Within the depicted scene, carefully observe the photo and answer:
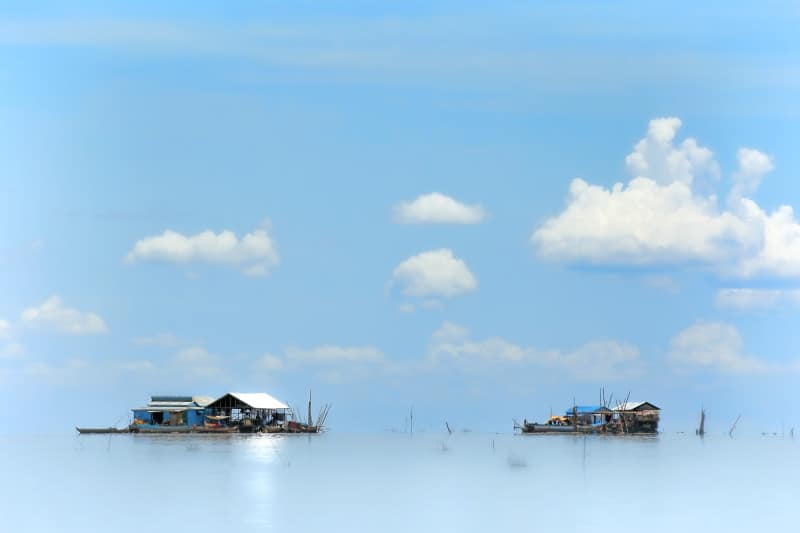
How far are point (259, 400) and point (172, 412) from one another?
10998mm

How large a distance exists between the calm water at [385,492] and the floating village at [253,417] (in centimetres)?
2649

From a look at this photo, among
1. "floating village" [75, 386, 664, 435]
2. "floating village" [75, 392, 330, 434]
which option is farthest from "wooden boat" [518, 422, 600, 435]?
"floating village" [75, 392, 330, 434]

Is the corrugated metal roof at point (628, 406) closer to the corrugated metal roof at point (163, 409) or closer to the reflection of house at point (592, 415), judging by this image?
the reflection of house at point (592, 415)

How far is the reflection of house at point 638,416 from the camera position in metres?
165

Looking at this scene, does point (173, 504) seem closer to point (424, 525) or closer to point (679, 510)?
point (424, 525)

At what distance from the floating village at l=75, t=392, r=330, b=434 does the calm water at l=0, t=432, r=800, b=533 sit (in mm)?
26206

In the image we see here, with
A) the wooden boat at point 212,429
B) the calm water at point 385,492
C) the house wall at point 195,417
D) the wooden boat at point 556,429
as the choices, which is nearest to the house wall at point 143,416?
the house wall at point 195,417

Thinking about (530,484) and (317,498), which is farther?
(530,484)

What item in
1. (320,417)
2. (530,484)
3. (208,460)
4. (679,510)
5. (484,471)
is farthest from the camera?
(320,417)

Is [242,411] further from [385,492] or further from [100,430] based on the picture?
[385,492]

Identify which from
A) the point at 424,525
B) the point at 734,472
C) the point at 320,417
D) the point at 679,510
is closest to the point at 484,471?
the point at 734,472

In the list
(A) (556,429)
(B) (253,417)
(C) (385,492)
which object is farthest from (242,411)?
(C) (385,492)

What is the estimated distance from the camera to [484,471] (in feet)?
321

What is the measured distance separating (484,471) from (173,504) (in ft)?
121
